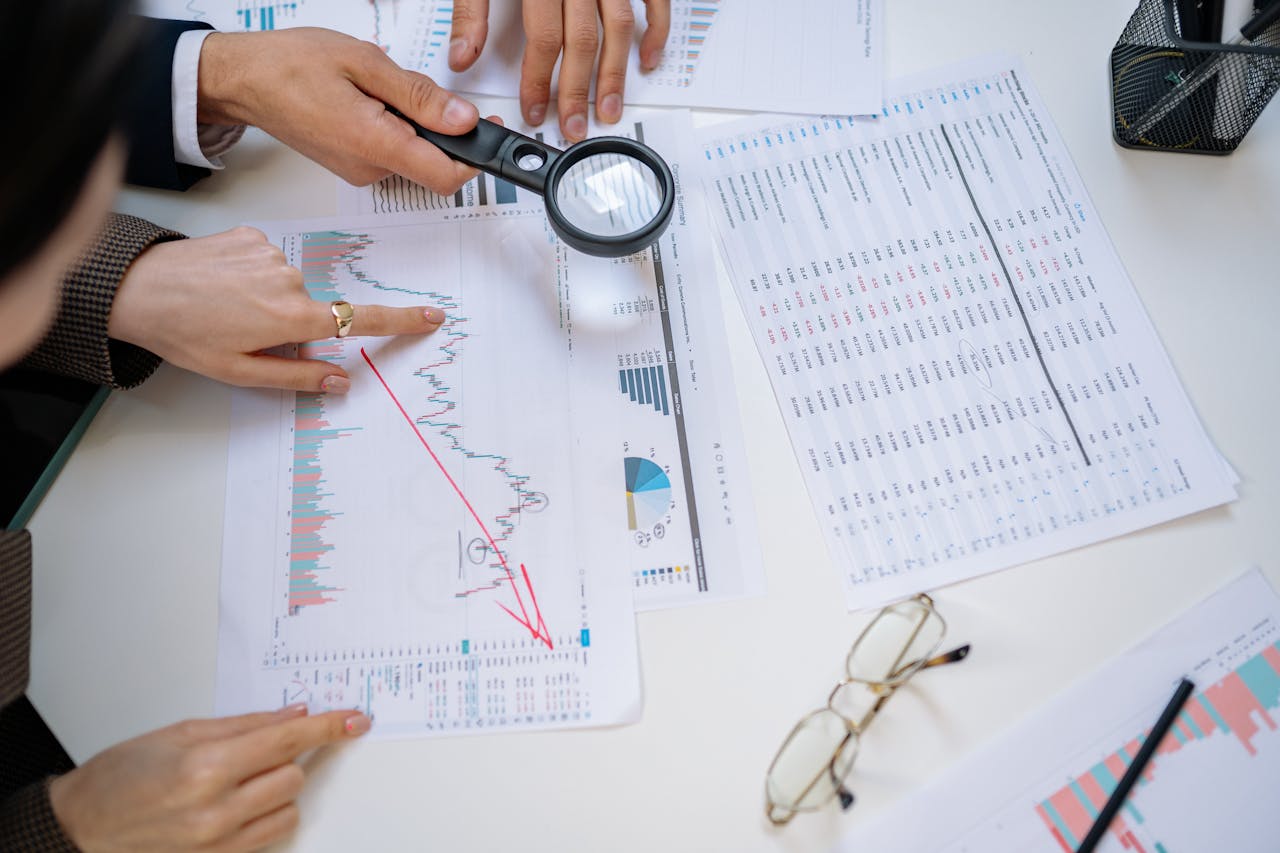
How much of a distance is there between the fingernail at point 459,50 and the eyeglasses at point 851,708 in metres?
0.77

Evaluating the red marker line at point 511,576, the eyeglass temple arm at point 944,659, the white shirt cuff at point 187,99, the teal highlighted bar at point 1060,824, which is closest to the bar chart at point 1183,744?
the teal highlighted bar at point 1060,824

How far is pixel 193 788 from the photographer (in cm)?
71

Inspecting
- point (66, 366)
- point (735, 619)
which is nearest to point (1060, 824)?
point (735, 619)

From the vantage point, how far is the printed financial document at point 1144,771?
746mm

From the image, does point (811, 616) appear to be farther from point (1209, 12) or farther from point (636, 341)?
point (1209, 12)

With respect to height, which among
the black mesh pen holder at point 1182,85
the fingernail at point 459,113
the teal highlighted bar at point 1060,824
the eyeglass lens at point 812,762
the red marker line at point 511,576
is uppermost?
the fingernail at point 459,113

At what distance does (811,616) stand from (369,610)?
1.39 feet

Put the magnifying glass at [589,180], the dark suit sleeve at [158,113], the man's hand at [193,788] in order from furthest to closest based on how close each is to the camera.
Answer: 1. the dark suit sleeve at [158,113]
2. the magnifying glass at [589,180]
3. the man's hand at [193,788]

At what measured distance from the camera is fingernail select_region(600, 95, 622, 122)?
3.23ft

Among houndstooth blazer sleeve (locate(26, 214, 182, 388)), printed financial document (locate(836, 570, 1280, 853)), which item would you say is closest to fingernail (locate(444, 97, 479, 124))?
houndstooth blazer sleeve (locate(26, 214, 182, 388))

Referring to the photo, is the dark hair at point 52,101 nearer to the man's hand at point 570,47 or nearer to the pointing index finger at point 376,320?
the pointing index finger at point 376,320

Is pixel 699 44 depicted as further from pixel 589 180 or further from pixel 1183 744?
pixel 1183 744

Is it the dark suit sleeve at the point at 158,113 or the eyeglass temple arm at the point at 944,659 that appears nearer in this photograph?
the eyeglass temple arm at the point at 944,659

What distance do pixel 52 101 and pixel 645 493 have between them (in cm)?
57
